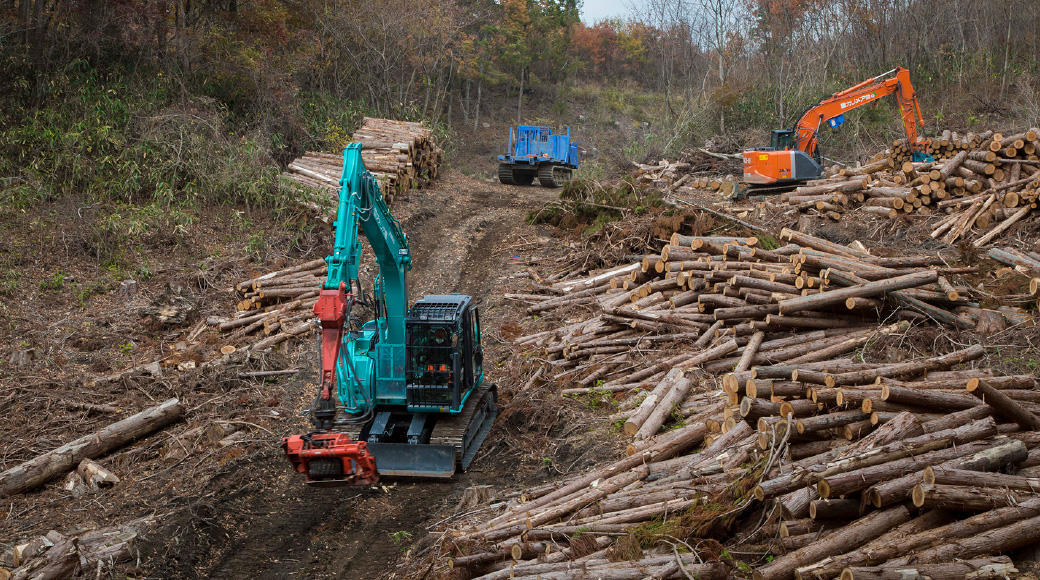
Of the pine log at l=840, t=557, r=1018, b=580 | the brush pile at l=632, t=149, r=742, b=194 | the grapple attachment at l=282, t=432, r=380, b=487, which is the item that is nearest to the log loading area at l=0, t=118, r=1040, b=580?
the pine log at l=840, t=557, r=1018, b=580

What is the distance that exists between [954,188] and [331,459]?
14532mm

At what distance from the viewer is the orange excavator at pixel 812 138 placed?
63.5 feet

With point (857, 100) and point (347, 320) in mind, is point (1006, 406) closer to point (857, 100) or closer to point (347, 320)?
point (347, 320)

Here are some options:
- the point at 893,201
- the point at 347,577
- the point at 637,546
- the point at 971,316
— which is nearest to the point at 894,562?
the point at 637,546

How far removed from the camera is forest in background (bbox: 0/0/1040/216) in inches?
762

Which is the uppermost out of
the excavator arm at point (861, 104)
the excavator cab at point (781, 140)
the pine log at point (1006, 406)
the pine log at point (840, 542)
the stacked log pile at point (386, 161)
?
the excavator arm at point (861, 104)

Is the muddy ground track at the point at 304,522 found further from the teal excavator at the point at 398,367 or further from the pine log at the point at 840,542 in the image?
the pine log at the point at 840,542

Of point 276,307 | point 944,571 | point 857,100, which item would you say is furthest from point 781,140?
point 944,571

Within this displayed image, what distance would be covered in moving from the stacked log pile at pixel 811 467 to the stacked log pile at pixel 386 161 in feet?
42.1

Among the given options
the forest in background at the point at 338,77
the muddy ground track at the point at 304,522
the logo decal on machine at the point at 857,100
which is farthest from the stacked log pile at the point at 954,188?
the muddy ground track at the point at 304,522

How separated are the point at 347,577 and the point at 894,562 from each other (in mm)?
5177

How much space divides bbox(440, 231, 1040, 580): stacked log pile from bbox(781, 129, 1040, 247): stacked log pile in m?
4.68

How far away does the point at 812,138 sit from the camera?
21.3m

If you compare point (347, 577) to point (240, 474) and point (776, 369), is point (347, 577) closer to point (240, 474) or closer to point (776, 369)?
point (240, 474)
